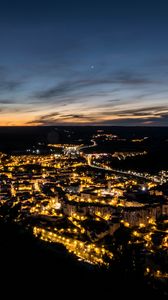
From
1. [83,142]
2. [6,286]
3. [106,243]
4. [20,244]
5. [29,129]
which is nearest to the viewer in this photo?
[6,286]

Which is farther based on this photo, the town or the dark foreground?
the town

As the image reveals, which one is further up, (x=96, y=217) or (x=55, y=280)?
(x=55, y=280)

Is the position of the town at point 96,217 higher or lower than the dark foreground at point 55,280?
lower

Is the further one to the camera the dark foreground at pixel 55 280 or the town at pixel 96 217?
the town at pixel 96 217

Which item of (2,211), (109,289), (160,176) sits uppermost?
(2,211)

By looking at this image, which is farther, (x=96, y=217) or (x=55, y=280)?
(x=96, y=217)

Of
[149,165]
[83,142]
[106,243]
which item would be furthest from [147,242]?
[83,142]

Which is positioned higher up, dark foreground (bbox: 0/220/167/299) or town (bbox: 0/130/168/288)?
dark foreground (bbox: 0/220/167/299)

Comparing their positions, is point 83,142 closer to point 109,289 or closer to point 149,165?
point 149,165
